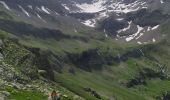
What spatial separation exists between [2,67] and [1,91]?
13698 mm

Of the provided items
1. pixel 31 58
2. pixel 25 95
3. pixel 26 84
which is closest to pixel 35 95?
pixel 25 95

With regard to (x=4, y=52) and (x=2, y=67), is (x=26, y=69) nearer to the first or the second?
(x=4, y=52)

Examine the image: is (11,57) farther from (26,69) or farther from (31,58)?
(31,58)

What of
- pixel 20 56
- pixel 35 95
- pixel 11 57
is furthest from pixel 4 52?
pixel 35 95

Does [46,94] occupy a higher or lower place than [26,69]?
lower

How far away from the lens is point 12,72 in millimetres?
65562

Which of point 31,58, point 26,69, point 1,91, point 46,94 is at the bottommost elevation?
point 1,91

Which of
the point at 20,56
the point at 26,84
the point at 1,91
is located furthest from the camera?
the point at 20,56

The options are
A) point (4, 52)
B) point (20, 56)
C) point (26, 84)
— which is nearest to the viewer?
point (26, 84)

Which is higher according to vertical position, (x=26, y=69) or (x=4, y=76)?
(x=26, y=69)

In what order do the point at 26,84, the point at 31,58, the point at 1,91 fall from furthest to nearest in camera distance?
the point at 31,58
the point at 26,84
the point at 1,91

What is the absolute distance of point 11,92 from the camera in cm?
5394

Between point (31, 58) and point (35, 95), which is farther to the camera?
point (31, 58)

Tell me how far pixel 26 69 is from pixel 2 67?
49.6 ft
